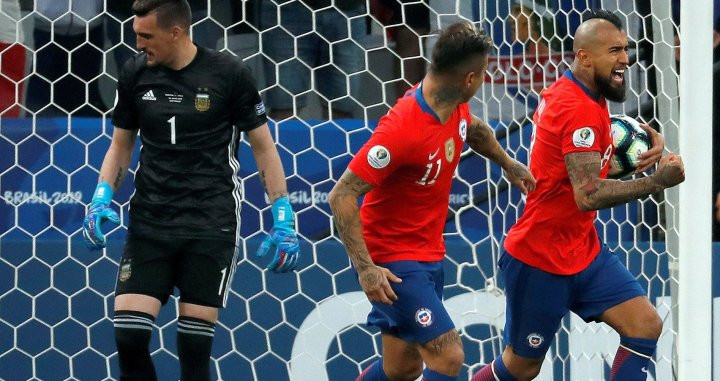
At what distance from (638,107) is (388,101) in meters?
1.21

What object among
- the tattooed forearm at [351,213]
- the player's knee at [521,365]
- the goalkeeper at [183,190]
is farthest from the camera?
the player's knee at [521,365]

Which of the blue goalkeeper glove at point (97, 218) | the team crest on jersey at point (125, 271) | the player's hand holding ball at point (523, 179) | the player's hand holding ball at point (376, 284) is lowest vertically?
the team crest on jersey at point (125, 271)

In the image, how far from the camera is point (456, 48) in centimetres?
421

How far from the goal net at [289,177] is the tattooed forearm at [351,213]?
4.07 feet

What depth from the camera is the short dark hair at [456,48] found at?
4.21 metres

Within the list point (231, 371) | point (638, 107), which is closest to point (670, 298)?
point (638, 107)

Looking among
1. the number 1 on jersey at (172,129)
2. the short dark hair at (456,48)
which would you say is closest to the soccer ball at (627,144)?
the short dark hair at (456,48)

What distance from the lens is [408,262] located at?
14.2 ft

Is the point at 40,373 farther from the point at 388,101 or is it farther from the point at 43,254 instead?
the point at 388,101

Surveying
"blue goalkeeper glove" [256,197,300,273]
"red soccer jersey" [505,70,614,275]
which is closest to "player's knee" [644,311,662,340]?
"red soccer jersey" [505,70,614,275]

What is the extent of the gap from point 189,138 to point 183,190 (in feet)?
0.59

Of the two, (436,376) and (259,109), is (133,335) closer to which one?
(259,109)

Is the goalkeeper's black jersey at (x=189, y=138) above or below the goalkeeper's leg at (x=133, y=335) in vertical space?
above

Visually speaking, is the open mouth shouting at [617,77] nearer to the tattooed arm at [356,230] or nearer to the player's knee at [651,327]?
the player's knee at [651,327]
